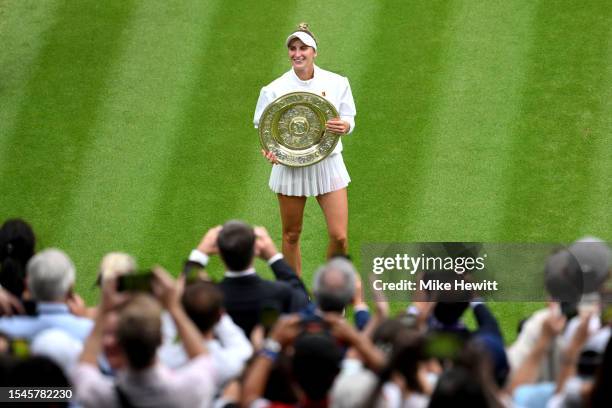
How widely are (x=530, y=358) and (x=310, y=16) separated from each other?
6499 millimetres

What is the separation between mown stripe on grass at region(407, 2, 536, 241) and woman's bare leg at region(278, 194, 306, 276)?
1125mm

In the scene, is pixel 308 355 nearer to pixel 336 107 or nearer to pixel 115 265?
pixel 115 265

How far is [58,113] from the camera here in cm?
1100

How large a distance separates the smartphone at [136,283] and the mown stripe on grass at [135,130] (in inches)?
155

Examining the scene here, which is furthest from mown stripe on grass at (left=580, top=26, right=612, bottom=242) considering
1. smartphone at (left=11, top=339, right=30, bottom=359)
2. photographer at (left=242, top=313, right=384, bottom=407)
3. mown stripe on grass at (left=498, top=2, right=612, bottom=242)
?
smartphone at (left=11, top=339, right=30, bottom=359)

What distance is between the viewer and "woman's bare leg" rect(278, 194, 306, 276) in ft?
29.8

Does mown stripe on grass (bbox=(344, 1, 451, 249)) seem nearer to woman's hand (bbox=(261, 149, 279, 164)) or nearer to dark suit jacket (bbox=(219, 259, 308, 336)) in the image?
woman's hand (bbox=(261, 149, 279, 164))

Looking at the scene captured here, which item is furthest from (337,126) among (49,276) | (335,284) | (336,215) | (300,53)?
(49,276)

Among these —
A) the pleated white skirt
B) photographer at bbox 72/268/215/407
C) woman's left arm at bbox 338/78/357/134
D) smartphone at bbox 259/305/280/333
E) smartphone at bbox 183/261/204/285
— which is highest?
woman's left arm at bbox 338/78/357/134

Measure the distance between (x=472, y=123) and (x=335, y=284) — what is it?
4.75m

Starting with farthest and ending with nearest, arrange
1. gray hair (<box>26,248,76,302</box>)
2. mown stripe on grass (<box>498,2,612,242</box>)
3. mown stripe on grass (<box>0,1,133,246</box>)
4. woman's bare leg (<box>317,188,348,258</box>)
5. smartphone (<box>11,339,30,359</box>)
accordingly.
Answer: mown stripe on grass (<box>0,1,133,246</box>) → mown stripe on grass (<box>498,2,612,242</box>) → woman's bare leg (<box>317,188,348,258</box>) → gray hair (<box>26,248,76,302</box>) → smartphone (<box>11,339,30,359</box>)

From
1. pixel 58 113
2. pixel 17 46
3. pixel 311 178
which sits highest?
pixel 17 46

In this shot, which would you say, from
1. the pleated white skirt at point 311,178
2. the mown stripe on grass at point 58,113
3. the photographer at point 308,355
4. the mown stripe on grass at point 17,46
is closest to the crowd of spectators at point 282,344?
the photographer at point 308,355

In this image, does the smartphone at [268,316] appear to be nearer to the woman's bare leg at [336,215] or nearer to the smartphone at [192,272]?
the smartphone at [192,272]
